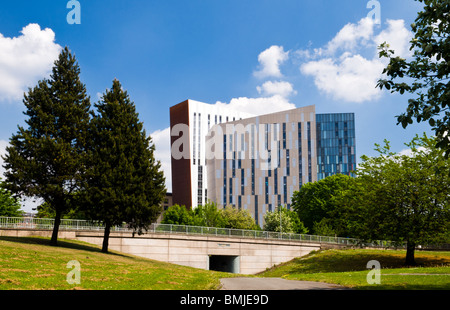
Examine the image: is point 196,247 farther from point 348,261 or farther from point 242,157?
point 242,157

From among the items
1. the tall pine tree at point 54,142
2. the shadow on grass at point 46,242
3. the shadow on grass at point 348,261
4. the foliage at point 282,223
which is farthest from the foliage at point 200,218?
the tall pine tree at point 54,142

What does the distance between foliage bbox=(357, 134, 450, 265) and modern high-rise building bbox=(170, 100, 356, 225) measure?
3214 inches

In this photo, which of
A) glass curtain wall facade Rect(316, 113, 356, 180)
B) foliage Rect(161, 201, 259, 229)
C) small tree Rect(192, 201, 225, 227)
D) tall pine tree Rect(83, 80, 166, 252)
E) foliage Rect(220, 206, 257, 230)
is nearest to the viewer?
tall pine tree Rect(83, 80, 166, 252)

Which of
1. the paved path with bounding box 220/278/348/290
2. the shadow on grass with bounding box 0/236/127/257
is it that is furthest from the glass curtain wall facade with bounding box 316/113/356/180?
the paved path with bounding box 220/278/348/290

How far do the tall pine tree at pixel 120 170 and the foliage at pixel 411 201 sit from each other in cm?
2099

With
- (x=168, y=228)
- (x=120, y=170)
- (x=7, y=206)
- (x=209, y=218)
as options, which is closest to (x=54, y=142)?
(x=120, y=170)

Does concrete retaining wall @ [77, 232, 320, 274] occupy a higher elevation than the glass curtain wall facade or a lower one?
lower

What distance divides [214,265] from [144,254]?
19312mm

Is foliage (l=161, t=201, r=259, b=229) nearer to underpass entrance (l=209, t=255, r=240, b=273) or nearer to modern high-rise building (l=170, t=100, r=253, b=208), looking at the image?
underpass entrance (l=209, t=255, r=240, b=273)

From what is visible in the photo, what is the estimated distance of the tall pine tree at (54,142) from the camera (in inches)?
1294

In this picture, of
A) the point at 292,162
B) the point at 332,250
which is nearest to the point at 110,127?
the point at 332,250

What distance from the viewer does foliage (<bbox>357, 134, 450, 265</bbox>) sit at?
38.0 m

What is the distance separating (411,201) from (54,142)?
3246 cm

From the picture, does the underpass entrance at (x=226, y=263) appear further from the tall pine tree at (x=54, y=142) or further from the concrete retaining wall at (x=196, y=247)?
the tall pine tree at (x=54, y=142)
